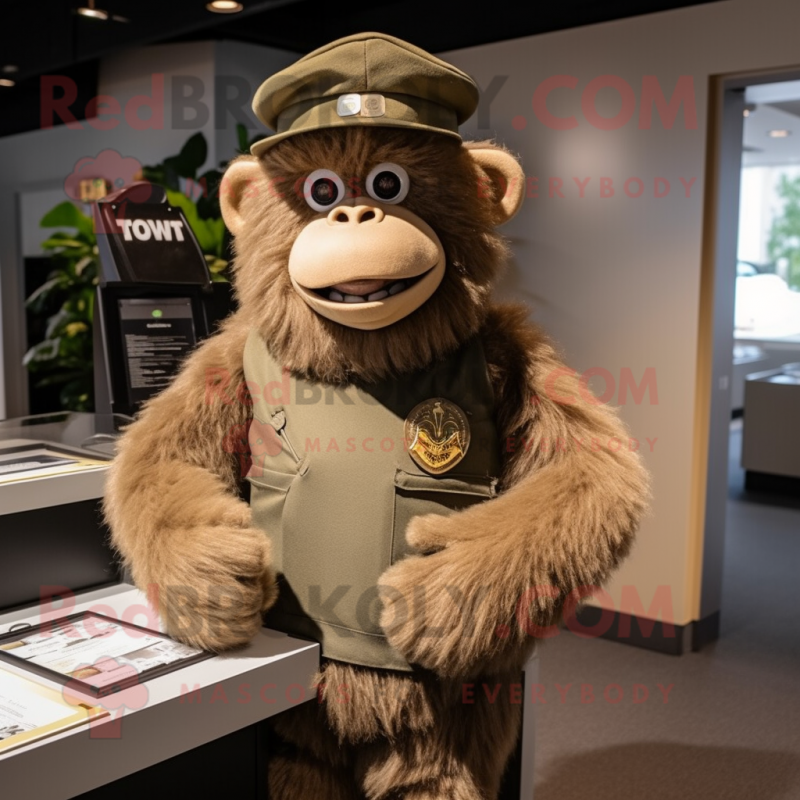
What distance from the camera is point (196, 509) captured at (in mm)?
1318

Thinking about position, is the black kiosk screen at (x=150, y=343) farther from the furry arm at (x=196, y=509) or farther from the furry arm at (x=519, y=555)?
the furry arm at (x=519, y=555)

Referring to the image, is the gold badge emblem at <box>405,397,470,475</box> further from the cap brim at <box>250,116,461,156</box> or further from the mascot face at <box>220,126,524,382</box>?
the cap brim at <box>250,116,461,156</box>

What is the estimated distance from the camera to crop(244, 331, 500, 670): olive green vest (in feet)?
4.41

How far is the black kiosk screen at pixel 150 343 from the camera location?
1957mm

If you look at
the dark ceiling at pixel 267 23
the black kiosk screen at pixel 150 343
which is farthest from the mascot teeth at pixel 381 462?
the dark ceiling at pixel 267 23

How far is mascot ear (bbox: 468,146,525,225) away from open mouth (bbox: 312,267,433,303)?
0.68ft

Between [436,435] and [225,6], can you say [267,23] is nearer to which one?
[225,6]

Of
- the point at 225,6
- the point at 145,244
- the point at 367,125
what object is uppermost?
the point at 225,6

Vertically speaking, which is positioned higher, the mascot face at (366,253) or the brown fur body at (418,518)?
the mascot face at (366,253)

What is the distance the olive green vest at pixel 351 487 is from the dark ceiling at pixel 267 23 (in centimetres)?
245

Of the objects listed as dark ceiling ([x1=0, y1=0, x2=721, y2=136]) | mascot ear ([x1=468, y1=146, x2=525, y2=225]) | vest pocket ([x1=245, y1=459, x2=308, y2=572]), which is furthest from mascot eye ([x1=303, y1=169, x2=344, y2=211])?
dark ceiling ([x1=0, y1=0, x2=721, y2=136])

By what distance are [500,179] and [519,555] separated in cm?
61

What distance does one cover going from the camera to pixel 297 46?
4746mm

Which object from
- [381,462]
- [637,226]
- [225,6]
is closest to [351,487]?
[381,462]
